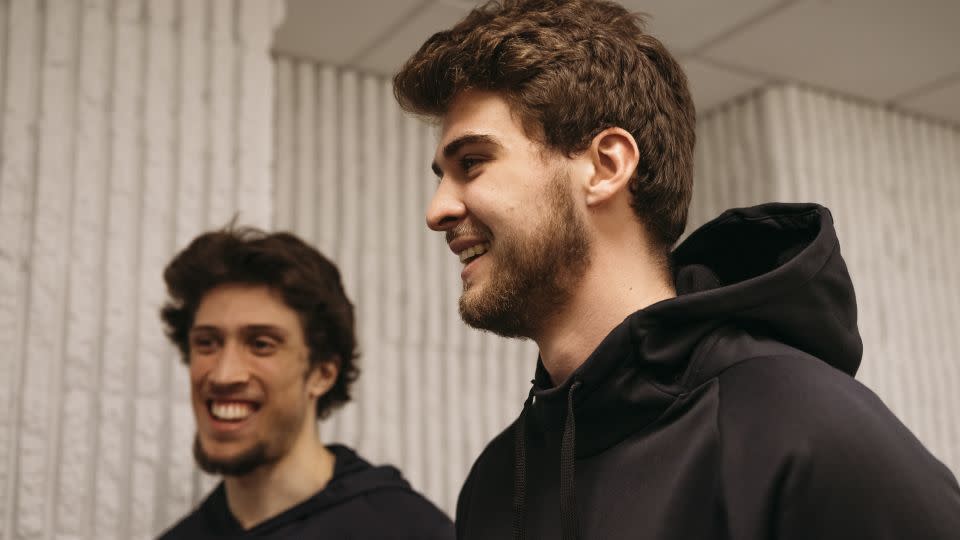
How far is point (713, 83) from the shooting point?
416cm

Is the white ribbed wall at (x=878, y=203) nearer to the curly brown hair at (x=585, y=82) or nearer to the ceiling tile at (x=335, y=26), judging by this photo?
the ceiling tile at (x=335, y=26)

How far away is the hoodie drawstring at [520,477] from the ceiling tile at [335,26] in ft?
7.19

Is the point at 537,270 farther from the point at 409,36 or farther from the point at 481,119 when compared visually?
the point at 409,36

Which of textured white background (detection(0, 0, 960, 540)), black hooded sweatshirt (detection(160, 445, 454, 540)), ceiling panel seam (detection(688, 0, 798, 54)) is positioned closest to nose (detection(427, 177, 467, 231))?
black hooded sweatshirt (detection(160, 445, 454, 540))

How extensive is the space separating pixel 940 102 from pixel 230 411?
3439 mm

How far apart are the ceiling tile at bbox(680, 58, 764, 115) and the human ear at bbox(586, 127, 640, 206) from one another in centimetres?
252

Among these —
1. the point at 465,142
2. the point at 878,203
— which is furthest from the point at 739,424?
the point at 878,203

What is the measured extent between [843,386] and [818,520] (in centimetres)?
17

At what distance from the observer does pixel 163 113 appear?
2766 millimetres

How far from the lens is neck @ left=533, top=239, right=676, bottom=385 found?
1468mm

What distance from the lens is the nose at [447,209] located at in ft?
4.99

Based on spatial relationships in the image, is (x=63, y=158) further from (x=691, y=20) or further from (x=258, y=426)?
(x=691, y=20)

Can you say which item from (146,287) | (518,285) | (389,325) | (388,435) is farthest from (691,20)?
(518,285)

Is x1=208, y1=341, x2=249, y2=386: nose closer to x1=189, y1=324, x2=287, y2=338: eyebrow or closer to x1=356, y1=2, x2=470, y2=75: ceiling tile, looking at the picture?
x1=189, y1=324, x2=287, y2=338: eyebrow
